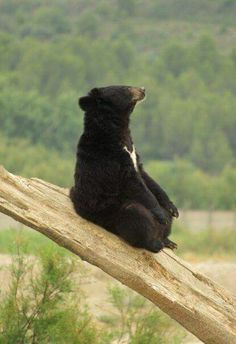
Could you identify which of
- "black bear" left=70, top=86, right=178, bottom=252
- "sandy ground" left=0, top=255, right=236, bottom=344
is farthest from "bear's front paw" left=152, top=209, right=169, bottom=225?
"sandy ground" left=0, top=255, right=236, bottom=344

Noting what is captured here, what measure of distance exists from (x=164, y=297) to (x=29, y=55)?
69.5m

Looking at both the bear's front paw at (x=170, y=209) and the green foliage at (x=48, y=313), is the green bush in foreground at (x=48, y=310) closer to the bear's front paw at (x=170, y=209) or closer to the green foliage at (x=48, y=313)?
the green foliage at (x=48, y=313)

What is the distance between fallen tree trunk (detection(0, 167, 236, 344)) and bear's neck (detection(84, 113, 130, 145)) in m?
0.48

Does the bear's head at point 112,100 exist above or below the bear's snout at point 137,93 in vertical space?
below

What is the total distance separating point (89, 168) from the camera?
752 centimetres

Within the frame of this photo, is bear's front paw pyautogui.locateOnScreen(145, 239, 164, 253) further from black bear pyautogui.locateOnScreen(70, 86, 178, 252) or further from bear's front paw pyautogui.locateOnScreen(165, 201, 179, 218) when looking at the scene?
bear's front paw pyautogui.locateOnScreen(165, 201, 179, 218)

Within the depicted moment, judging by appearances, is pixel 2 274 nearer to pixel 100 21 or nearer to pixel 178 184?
pixel 178 184

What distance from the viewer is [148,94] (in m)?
68.4

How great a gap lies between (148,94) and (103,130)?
6102cm

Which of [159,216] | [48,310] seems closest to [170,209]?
[159,216]

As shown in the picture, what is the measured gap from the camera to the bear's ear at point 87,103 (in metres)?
7.59

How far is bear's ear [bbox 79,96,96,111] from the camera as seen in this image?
7588 millimetres

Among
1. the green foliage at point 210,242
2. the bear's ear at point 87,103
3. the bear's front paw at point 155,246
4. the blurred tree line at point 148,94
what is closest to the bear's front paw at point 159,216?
the bear's front paw at point 155,246

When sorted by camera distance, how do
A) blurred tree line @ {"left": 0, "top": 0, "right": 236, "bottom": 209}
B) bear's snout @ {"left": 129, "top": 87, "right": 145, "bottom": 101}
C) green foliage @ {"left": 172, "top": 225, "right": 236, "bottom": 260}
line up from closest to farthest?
bear's snout @ {"left": 129, "top": 87, "right": 145, "bottom": 101}, green foliage @ {"left": 172, "top": 225, "right": 236, "bottom": 260}, blurred tree line @ {"left": 0, "top": 0, "right": 236, "bottom": 209}
